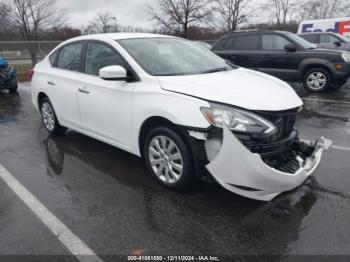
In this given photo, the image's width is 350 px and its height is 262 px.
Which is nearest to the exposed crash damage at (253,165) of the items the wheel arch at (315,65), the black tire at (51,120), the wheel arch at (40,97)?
the black tire at (51,120)

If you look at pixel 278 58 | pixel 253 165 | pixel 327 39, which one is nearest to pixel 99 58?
pixel 253 165

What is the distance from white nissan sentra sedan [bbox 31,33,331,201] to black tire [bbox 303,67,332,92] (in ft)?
18.5

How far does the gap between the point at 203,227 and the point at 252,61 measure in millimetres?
7750

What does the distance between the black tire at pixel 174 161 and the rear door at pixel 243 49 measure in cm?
701

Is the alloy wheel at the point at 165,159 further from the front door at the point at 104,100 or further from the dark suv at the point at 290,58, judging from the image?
the dark suv at the point at 290,58

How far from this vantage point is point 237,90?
3295mm

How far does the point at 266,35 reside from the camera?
31.7 feet

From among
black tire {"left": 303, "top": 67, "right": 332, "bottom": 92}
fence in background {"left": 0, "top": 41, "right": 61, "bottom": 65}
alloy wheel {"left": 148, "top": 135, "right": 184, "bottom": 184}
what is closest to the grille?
alloy wheel {"left": 148, "top": 135, "right": 184, "bottom": 184}

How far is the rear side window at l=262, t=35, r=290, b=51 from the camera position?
941 centimetres

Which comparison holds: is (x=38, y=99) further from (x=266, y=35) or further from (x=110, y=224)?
(x=266, y=35)

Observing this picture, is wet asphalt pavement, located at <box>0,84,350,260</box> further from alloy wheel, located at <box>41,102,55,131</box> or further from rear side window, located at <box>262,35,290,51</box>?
rear side window, located at <box>262,35,290,51</box>

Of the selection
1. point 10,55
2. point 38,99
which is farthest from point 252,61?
point 10,55

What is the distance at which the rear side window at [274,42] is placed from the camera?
30.9 feet

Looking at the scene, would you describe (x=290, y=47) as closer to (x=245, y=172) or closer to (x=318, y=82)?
(x=318, y=82)
